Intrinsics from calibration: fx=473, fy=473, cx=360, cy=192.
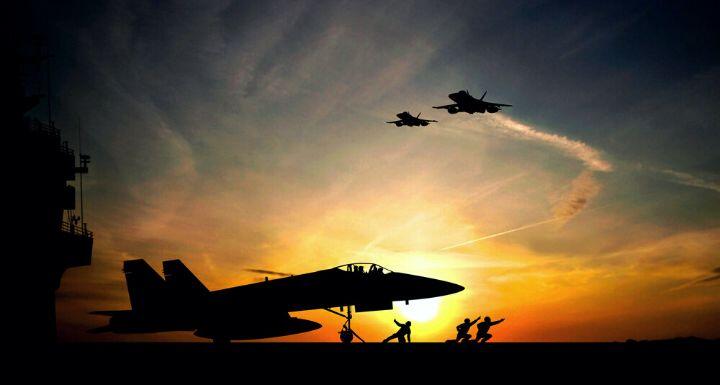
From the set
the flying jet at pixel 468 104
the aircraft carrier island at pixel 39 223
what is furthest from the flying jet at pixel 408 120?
the aircraft carrier island at pixel 39 223

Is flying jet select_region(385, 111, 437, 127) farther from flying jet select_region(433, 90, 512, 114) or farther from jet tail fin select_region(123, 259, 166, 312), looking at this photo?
jet tail fin select_region(123, 259, 166, 312)

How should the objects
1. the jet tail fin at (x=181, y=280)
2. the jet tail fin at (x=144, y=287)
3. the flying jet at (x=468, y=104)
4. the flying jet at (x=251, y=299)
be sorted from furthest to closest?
1. the flying jet at (x=468, y=104)
2. the jet tail fin at (x=144, y=287)
3. the jet tail fin at (x=181, y=280)
4. the flying jet at (x=251, y=299)

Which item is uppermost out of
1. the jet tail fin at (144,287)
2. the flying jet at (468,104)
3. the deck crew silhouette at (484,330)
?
the flying jet at (468,104)

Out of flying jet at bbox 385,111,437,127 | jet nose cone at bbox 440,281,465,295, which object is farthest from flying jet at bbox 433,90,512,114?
jet nose cone at bbox 440,281,465,295

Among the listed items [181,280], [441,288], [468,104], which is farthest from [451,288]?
[468,104]

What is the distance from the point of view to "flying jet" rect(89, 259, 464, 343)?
22141 millimetres

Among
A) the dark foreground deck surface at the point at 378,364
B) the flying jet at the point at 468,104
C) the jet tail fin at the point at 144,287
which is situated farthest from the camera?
the flying jet at the point at 468,104

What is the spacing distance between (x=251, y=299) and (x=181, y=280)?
15.9ft

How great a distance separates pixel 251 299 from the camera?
23.6 metres

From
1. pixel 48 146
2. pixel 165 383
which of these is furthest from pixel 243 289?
pixel 48 146

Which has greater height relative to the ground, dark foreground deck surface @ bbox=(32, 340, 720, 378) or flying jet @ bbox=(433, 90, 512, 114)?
flying jet @ bbox=(433, 90, 512, 114)

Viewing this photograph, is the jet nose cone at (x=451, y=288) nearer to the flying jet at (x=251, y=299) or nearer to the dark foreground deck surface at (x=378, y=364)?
the flying jet at (x=251, y=299)

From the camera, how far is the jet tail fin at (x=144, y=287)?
26.3 m

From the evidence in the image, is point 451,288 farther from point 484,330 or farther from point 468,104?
point 468,104
